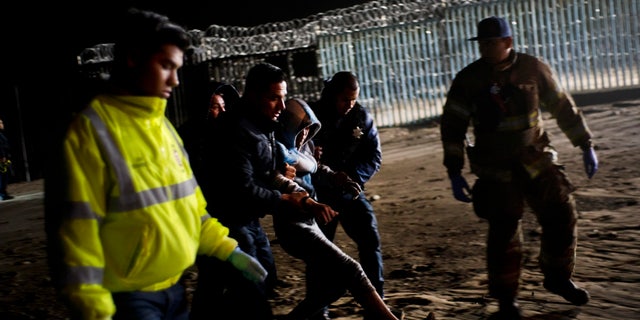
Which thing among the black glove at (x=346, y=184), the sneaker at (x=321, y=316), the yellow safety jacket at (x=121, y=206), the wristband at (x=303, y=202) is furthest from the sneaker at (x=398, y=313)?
the yellow safety jacket at (x=121, y=206)

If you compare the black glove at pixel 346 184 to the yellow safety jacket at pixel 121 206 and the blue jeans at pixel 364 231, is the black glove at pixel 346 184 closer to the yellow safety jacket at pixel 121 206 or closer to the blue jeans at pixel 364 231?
the blue jeans at pixel 364 231

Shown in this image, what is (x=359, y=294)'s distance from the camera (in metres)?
3.97

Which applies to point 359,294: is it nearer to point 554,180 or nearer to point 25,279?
point 554,180

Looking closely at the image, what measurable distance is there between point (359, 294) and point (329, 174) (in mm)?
1126

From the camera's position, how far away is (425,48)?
15594 mm

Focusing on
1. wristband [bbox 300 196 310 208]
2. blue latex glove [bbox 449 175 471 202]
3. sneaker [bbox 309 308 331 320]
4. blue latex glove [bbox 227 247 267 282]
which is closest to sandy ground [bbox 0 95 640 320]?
sneaker [bbox 309 308 331 320]

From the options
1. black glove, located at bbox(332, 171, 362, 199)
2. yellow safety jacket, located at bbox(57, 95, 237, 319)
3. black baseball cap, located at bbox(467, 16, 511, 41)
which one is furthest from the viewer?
black glove, located at bbox(332, 171, 362, 199)

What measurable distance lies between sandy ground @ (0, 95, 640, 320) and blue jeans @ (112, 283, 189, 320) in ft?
7.98

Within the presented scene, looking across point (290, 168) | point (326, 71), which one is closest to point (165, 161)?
point (290, 168)

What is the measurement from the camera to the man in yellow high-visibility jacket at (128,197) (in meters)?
2.16

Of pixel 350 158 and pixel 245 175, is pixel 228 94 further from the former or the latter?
pixel 245 175

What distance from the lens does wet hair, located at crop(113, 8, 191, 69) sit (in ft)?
7.81

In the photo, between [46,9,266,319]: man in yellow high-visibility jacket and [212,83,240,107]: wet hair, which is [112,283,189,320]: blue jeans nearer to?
[46,9,266,319]: man in yellow high-visibility jacket

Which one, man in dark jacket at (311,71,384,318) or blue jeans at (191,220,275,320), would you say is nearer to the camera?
blue jeans at (191,220,275,320)
